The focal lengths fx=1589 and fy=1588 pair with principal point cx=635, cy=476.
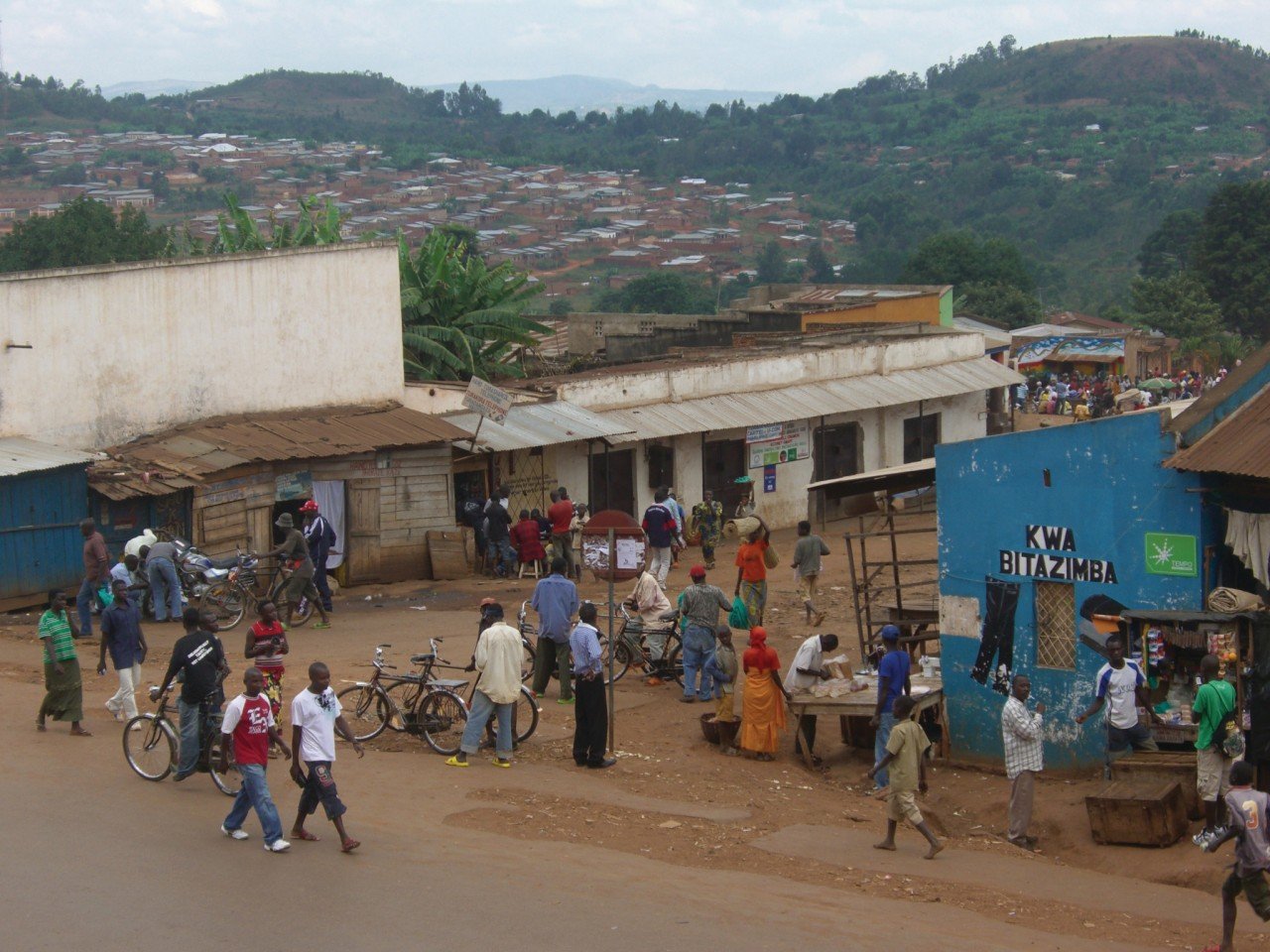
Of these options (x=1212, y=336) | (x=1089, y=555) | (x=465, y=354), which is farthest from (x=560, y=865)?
(x=1212, y=336)

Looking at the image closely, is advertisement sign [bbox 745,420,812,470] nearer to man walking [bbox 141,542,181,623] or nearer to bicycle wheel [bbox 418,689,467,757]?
man walking [bbox 141,542,181,623]

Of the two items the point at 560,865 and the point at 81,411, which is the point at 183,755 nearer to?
the point at 560,865

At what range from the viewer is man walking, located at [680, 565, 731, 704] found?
1523 cm

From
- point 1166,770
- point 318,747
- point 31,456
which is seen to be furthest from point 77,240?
point 1166,770

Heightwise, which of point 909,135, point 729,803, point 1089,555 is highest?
point 909,135

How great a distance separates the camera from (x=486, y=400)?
2259cm

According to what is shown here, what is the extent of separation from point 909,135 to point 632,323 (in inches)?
5880

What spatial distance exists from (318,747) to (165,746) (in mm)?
2163

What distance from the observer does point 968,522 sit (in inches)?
564

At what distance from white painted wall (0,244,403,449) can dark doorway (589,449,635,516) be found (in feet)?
13.1

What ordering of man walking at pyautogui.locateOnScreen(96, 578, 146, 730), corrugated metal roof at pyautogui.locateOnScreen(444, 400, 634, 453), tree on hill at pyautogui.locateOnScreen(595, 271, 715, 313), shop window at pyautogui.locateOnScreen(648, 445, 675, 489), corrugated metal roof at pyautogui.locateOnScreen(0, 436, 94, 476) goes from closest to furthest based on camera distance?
man walking at pyautogui.locateOnScreen(96, 578, 146, 730), corrugated metal roof at pyautogui.locateOnScreen(0, 436, 94, 476), corrugated metal roof at pyautogui.locateOnScreen(444, 400, 634, 453), shop window at pyautogui.locateOnScreen(648, 445, 675, 489), tree on hill at pyautogui.locateOnScreen(595, 271, 715, 313)

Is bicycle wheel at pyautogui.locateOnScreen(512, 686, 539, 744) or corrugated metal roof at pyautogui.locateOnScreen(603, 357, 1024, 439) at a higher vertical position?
corrugated metal roof at pyautogui.locateOnScreen(603, 357, 1024, 439)

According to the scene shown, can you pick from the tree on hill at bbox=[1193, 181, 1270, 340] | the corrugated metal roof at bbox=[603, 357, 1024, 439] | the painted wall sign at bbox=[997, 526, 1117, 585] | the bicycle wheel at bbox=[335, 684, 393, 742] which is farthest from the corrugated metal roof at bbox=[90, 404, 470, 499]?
the tree on hill at bbox=[1193, 181, 1270, 340]

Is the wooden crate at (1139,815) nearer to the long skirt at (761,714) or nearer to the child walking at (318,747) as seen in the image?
the long skirt at (761,714)
